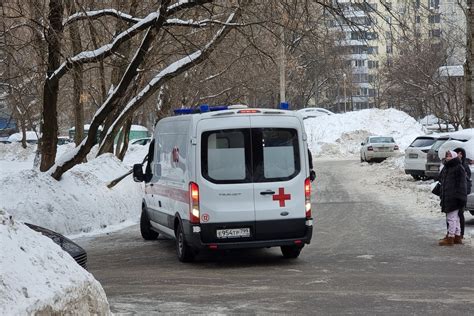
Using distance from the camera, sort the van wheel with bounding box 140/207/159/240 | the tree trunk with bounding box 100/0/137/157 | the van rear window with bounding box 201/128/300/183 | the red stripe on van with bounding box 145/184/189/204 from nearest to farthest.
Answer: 1. the van rear window with bounding box 201/128/300/183
2. the red stripe on van with bounding box 145/184/189/204
3. the van wheel with bounding box 140/207/159/240
4. the tree trunk with bounding box 100/0/137/157

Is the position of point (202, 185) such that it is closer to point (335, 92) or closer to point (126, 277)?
point (126, 277)

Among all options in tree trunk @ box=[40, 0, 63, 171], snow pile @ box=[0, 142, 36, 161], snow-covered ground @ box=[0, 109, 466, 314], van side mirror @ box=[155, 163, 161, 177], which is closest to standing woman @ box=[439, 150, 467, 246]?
snow-covered ground @ box=[0, 109, 466, 314]

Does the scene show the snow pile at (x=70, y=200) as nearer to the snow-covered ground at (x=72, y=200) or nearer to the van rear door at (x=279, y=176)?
the snow-covered ground at (x=72, y=200)

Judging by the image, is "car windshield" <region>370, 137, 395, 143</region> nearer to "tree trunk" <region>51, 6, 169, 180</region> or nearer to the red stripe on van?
"tree trunk" <region>51, 6, 169, 180</region>

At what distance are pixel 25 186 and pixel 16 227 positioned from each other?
34.9 ft

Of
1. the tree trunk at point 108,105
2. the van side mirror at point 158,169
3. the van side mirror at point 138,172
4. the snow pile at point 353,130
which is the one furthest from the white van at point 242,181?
the snow pile at point 353,130

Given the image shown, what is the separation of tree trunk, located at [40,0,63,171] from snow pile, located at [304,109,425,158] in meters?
40.3

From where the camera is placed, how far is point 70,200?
1655 cm

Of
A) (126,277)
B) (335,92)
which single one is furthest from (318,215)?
(335,92)

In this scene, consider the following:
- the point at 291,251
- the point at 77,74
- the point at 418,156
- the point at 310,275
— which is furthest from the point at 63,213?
the point at 418,156

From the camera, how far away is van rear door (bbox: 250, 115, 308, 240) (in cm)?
1129

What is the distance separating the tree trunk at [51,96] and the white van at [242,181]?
546 centimetres

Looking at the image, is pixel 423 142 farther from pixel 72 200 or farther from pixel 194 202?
pixel 194 202

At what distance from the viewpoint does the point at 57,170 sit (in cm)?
1742
